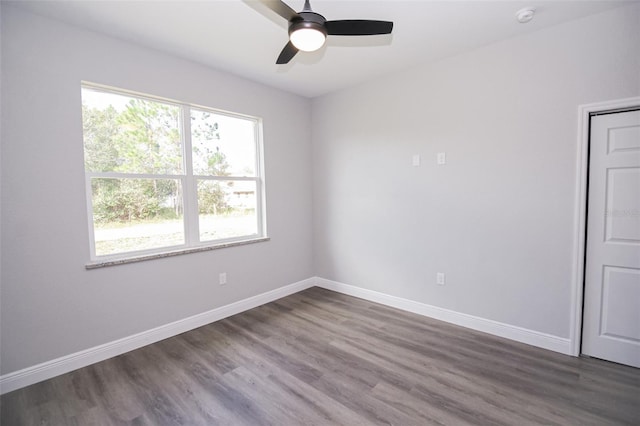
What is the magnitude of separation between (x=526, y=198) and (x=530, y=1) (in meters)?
1.51

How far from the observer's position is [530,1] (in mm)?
1996

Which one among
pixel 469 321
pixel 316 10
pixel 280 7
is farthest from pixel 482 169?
pixel 280 7

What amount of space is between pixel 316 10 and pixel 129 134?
1.95 meters

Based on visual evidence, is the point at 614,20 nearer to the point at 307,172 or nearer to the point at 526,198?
the point at 526,198

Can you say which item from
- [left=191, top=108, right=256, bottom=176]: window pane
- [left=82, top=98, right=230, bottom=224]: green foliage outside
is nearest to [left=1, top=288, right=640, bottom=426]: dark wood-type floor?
[left=82, top=98, right=230, bottom=224]: green foliage outside

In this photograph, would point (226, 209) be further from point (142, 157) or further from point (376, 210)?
point (376, 210)

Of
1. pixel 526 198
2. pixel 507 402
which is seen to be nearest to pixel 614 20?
pixel 526 198

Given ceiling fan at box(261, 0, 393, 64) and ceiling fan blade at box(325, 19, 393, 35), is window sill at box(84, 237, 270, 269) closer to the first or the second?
ceiling fan at box(261, 0, 393, 64)

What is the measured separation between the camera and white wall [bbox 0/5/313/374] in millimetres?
1999

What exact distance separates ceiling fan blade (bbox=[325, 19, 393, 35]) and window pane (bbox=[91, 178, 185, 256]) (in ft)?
6.97

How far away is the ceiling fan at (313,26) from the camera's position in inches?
59.4

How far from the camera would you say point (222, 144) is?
328cm

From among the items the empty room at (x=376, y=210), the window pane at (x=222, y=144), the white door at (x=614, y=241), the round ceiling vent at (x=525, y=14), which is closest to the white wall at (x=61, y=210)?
the empty room at (x=376, y=210)

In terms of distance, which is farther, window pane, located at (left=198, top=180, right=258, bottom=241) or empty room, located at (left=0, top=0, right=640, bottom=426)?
window pane, located at (left=198, top=180, right=258, bottom=241)
